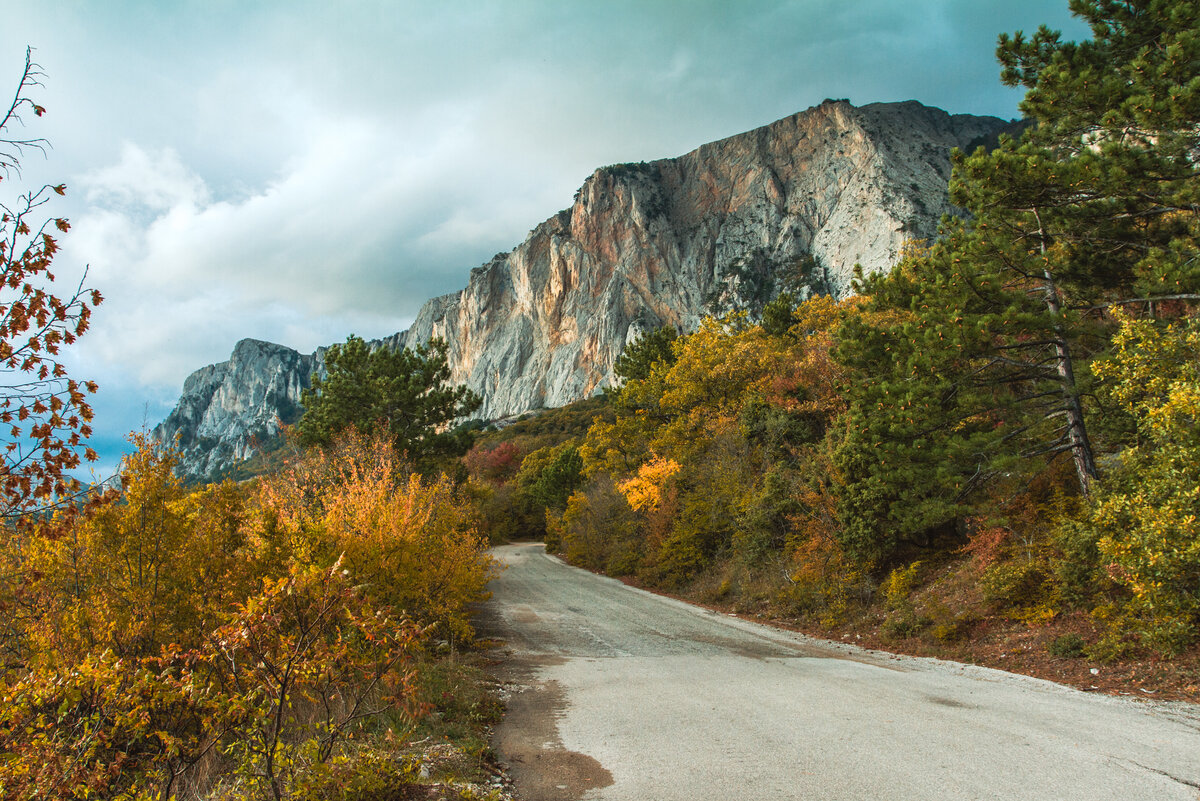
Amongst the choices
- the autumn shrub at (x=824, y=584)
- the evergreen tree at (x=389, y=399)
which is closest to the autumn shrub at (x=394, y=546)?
the autumn shrub at (x=824, y=584)

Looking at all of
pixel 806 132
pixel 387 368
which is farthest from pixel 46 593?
pixel 806 132

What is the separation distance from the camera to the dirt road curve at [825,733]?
484 cm

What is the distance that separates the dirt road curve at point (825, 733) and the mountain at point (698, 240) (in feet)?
240

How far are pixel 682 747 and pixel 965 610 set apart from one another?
28.0 feet

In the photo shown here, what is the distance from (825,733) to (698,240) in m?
110

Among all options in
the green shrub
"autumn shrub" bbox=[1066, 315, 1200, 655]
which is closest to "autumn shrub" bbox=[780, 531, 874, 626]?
the green shrub

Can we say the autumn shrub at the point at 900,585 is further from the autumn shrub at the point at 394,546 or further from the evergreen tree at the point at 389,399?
the evergreen tree at the point at 389,399

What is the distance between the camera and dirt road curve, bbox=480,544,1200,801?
4836mm

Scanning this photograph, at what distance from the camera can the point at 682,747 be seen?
5930 mm

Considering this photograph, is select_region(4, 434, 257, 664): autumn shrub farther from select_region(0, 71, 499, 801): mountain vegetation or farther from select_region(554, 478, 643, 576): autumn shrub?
select_region(554, 478, 643, 576): autumn shrub

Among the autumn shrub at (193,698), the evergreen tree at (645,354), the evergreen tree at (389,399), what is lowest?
the autumn shrub at (193,698)

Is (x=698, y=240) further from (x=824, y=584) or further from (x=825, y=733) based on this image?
(x=825, y=733)

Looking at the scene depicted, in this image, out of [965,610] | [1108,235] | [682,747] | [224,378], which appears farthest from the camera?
[224,378]

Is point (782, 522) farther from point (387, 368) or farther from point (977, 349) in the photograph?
point (387, 368)
